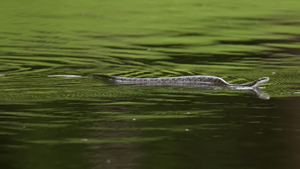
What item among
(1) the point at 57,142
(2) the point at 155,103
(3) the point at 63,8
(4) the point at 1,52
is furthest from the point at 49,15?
(1) the point at 57,142

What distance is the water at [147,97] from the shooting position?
18.1ft

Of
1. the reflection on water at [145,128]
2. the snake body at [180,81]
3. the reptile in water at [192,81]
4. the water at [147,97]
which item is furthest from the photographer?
the snake body at [180,81]

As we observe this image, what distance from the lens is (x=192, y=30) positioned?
17438mm

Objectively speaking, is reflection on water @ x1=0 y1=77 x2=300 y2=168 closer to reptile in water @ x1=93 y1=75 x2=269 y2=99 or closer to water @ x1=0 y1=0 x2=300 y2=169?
water @ x1=0 y1=0 x2=300 y2=169

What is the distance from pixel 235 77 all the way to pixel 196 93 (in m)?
1.73

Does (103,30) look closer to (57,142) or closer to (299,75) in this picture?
(299,75)

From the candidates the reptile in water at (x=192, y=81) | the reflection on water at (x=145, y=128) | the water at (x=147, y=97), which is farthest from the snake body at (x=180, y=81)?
the reflection on water at (x=145, y=128)

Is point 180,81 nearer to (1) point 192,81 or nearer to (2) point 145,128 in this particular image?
(1) point 192,81

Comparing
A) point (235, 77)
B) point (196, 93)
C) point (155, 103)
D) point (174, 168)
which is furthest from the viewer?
point (235, 77)

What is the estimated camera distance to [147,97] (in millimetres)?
8555

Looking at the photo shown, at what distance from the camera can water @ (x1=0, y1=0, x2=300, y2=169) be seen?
18.1ft

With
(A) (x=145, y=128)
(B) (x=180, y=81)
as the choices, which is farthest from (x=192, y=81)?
(A) (x=145, y=128)

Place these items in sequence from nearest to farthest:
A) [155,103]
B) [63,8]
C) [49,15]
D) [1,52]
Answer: [155,103], [1,52], [49,15], [63,8]

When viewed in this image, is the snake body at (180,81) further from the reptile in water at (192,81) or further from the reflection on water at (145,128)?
the reflection on water at (145,128)
